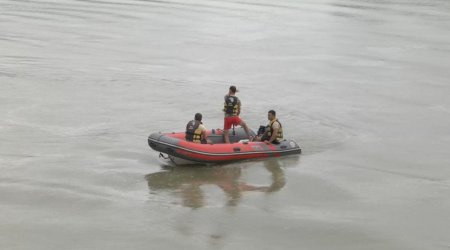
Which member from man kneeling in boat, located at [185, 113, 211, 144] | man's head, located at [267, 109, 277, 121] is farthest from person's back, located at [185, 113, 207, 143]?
man's head, located at [267, 109, 277, 121]

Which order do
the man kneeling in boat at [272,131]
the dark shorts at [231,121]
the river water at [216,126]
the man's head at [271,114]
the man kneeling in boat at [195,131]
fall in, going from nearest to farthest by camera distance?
the river water at [216,126], the man kneeling in boat at [195,131], the man's head at [271,114], the man kneeling in boat at [272,131], the dark shorts at [231,121]

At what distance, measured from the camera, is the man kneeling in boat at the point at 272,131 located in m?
16.6

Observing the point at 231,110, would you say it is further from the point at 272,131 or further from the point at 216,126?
the point at 216,126

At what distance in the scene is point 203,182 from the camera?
15000 mm

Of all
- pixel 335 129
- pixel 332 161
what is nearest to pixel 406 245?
pixel 332 161

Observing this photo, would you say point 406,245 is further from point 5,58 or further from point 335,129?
point 5,58

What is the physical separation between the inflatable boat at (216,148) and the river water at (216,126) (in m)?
0.27

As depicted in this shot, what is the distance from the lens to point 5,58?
27.6 metres

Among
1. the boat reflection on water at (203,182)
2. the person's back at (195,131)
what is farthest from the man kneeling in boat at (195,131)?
the boat reflection on water at (203,182)

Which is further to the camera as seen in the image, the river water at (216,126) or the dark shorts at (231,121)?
the dark shorts at (231,121)

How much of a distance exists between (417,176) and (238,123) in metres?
4.46

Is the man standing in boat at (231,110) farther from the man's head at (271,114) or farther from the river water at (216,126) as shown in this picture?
the river water at (216,126)

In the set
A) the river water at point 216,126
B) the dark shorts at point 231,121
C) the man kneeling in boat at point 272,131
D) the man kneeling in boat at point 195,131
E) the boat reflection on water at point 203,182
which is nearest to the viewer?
the river water at point 216,126

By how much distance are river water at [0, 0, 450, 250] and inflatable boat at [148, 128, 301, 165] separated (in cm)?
27
